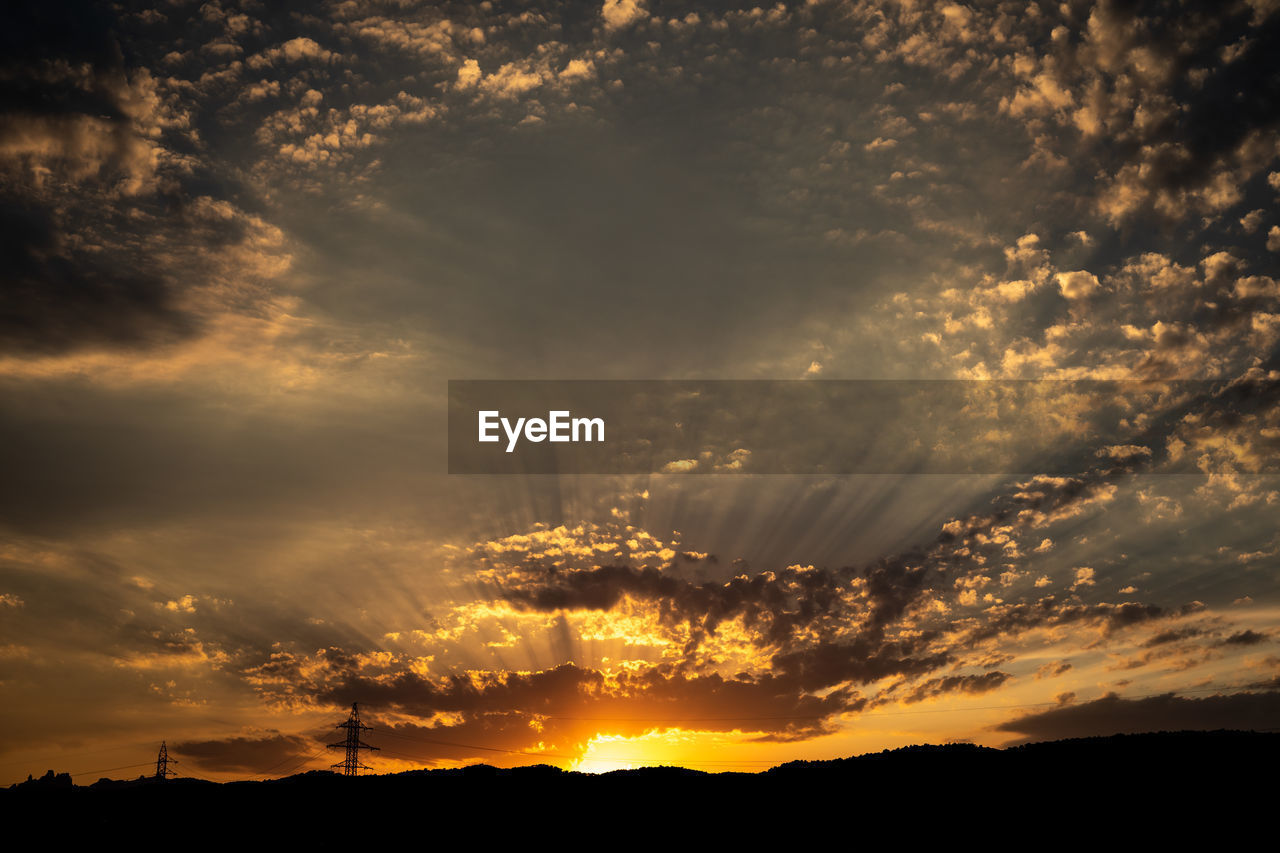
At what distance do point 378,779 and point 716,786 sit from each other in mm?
38950

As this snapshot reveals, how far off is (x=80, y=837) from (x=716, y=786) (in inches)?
2418

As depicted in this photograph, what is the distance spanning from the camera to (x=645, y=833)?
7406cm

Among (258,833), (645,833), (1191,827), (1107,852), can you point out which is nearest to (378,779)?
(258,833)

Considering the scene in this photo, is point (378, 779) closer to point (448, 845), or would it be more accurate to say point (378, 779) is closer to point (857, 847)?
point (448, 845)

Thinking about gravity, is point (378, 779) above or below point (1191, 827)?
above

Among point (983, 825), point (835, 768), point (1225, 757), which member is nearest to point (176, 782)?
point (835, 768)

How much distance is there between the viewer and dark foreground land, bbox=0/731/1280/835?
6438 cm

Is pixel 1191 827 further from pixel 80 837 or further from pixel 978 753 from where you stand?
pixel 80 837

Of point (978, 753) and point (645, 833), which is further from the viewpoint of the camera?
point (978, 753)

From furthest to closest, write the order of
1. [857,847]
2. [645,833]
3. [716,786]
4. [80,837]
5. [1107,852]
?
[716,786], [645,833], [80,837], [857,847], [1107,852]

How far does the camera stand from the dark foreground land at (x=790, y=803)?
6438cm

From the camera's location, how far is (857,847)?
64.4 meters

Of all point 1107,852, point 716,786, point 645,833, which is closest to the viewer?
point 1107,852

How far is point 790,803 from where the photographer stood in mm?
79375
